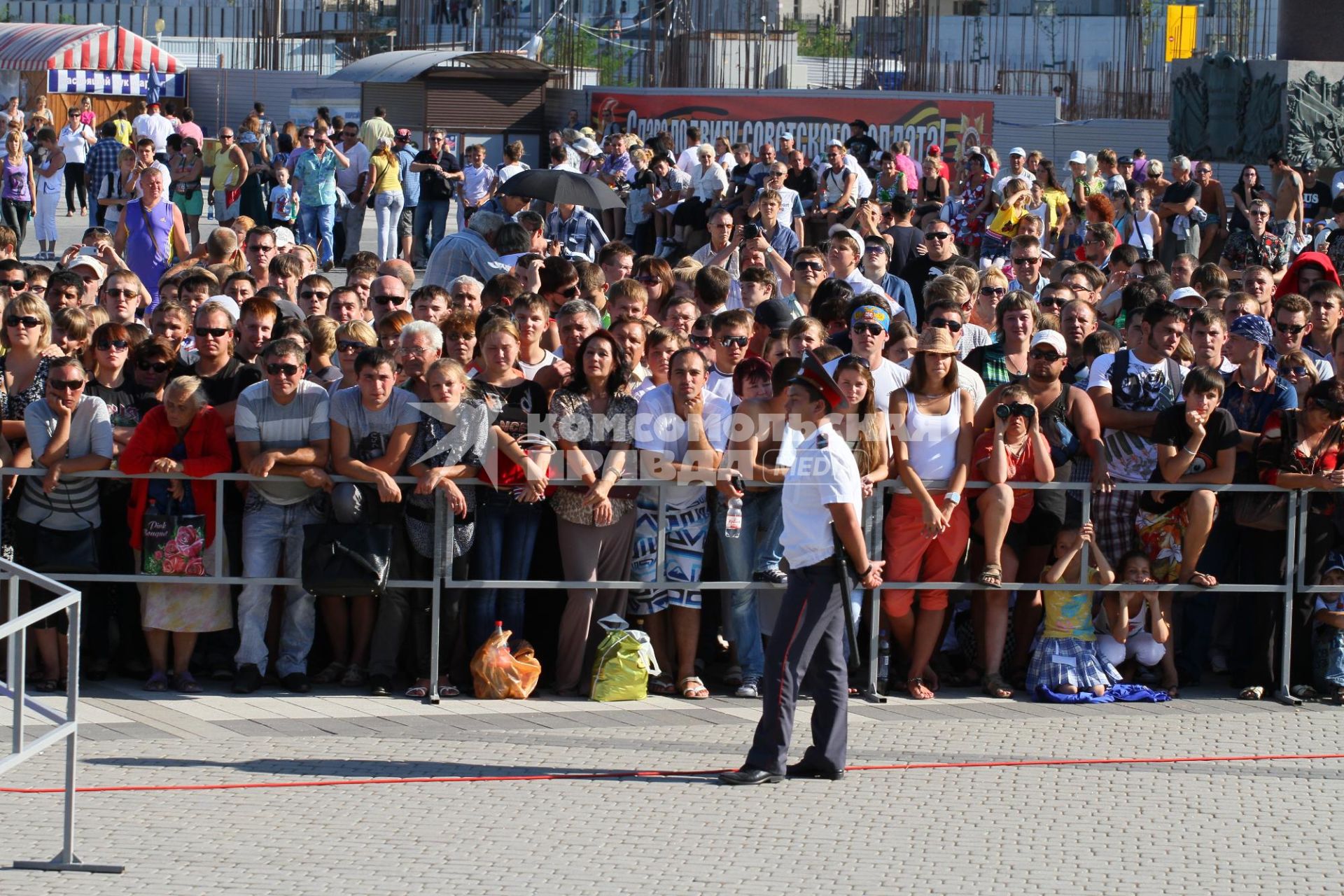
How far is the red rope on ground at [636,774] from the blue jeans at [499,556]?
1.50 m

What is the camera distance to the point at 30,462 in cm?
849

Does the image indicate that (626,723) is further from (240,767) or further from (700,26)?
(700,26)

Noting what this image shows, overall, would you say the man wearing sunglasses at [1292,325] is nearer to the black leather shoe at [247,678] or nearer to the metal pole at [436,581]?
the metal pole at [436,581]

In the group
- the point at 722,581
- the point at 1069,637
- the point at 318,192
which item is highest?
the point at 318,192

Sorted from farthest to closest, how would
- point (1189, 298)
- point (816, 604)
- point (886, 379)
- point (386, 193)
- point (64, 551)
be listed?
point (386, 193), point (1189, 298), point (886, 379), point (64, 551), point (816, 604)

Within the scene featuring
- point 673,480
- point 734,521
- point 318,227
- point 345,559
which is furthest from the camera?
point 318,227

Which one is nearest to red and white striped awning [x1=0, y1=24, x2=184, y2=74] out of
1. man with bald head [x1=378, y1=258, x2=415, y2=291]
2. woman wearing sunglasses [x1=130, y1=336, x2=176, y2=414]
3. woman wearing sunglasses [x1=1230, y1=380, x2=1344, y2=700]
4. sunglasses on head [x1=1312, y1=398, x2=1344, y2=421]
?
man with bald head [x1=378, y1=258, x2=415, y2=291]

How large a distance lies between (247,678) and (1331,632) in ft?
17.1

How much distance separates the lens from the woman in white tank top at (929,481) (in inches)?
341

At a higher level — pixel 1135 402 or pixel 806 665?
pixel 1135 402

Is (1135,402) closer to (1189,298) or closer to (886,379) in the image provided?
(886,379)

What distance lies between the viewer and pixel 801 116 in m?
34.2

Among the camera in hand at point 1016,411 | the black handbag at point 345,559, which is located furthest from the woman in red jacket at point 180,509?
the camera in hand at point 1016,411

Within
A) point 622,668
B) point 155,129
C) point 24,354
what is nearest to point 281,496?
point 24,354
